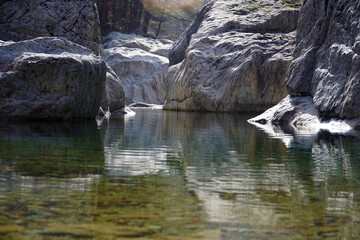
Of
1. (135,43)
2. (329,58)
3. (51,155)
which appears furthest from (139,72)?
(51,155)

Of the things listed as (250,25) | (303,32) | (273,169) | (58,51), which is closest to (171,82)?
(250,25)

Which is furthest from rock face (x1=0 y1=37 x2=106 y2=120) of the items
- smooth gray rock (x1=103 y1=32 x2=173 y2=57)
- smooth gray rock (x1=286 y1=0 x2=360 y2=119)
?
smooth gray rock (x1=103 y1=32 x2=173 y2=57)

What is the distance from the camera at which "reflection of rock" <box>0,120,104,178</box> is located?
138 inches

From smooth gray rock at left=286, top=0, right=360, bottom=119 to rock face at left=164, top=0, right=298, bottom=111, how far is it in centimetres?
605

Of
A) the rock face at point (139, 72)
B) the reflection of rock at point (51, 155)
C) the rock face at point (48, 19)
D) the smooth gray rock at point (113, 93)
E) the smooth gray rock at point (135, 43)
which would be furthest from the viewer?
the smooth gray rock at point (135, 43)

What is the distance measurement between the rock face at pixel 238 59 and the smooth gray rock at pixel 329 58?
6.05 metres

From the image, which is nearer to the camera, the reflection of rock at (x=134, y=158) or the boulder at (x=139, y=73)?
the reflection of rock at (x=134, y=158)

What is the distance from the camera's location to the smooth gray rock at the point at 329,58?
9.88 metres

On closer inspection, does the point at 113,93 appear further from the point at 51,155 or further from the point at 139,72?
the point at 139,72

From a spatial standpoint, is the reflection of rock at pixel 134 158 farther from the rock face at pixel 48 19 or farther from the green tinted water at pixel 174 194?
the rock face at pixel 48 19

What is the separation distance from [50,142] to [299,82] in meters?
8.66

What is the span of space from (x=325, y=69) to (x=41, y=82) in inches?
285

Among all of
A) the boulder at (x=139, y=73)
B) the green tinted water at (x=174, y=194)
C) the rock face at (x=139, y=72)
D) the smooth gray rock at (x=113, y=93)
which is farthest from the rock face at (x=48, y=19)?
the boulder at (x=139, y=73)

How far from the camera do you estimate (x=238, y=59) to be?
2028 cm
